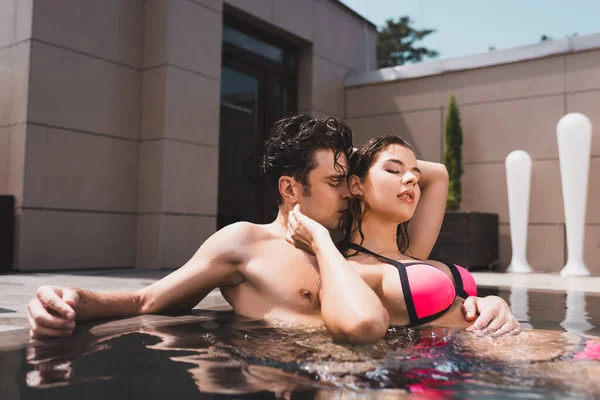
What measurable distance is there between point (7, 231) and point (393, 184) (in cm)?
525

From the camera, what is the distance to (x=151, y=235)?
23.9 ft

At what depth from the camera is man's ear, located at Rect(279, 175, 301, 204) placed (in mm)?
2627

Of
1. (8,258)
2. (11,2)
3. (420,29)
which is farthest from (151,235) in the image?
(420,29)

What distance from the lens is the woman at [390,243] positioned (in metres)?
2.31

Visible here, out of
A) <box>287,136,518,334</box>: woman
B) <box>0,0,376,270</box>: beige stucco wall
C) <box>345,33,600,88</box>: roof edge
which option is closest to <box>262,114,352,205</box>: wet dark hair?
<box>287,136,518,334</box>: woman

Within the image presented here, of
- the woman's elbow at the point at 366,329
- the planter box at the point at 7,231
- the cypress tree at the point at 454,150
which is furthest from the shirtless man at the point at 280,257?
the cypress tree at the point at 454,150

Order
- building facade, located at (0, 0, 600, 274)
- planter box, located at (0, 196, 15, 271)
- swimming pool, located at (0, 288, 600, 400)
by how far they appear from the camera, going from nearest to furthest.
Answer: swimming pool, located at (0, 288, 600, 400) < planter box, located at (0, 196, 15, 271) < building facade, located at (0, 0, 600, 274)

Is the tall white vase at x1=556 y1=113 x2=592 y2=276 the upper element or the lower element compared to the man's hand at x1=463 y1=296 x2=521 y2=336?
upper

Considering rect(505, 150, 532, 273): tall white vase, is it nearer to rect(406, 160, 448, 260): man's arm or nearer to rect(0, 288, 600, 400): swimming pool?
rect(406, 160, 448, 260): man's arm

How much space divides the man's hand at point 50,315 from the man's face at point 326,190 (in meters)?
1.12

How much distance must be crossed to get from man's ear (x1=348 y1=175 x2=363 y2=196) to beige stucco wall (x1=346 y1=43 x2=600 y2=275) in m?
6.87

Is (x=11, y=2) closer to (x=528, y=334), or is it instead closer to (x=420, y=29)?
(x=528, y=334)

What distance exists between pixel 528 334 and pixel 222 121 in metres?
6.64

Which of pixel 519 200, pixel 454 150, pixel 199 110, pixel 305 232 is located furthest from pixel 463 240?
pixel 305 232
